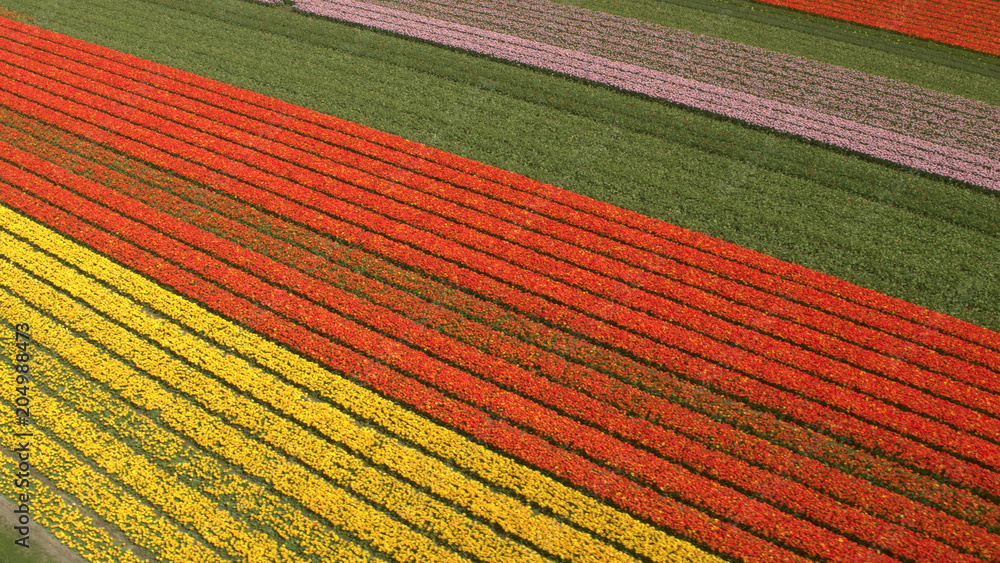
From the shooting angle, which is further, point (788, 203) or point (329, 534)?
point (788, 203)

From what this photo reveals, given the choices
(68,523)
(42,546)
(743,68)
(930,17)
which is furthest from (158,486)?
A: (930,17)

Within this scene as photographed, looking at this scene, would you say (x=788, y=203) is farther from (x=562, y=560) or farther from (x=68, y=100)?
(x=68, y=100)

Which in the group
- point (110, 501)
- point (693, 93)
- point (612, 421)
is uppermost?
point (693, 93)

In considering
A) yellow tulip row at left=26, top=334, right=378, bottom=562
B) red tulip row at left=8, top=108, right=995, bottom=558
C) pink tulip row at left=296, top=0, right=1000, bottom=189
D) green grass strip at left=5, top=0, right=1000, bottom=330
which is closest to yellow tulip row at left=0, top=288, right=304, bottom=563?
yellow tulip row at left=26, top=334, right=378, bottom=562

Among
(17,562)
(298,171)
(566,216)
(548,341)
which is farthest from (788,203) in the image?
(17,562)

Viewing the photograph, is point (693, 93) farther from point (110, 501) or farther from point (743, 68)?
point (110, 501)

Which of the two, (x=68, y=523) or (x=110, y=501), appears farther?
(x=110, y=501)

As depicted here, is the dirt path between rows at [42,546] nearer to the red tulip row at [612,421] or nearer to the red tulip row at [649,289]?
the red tulip row at [612,421]
